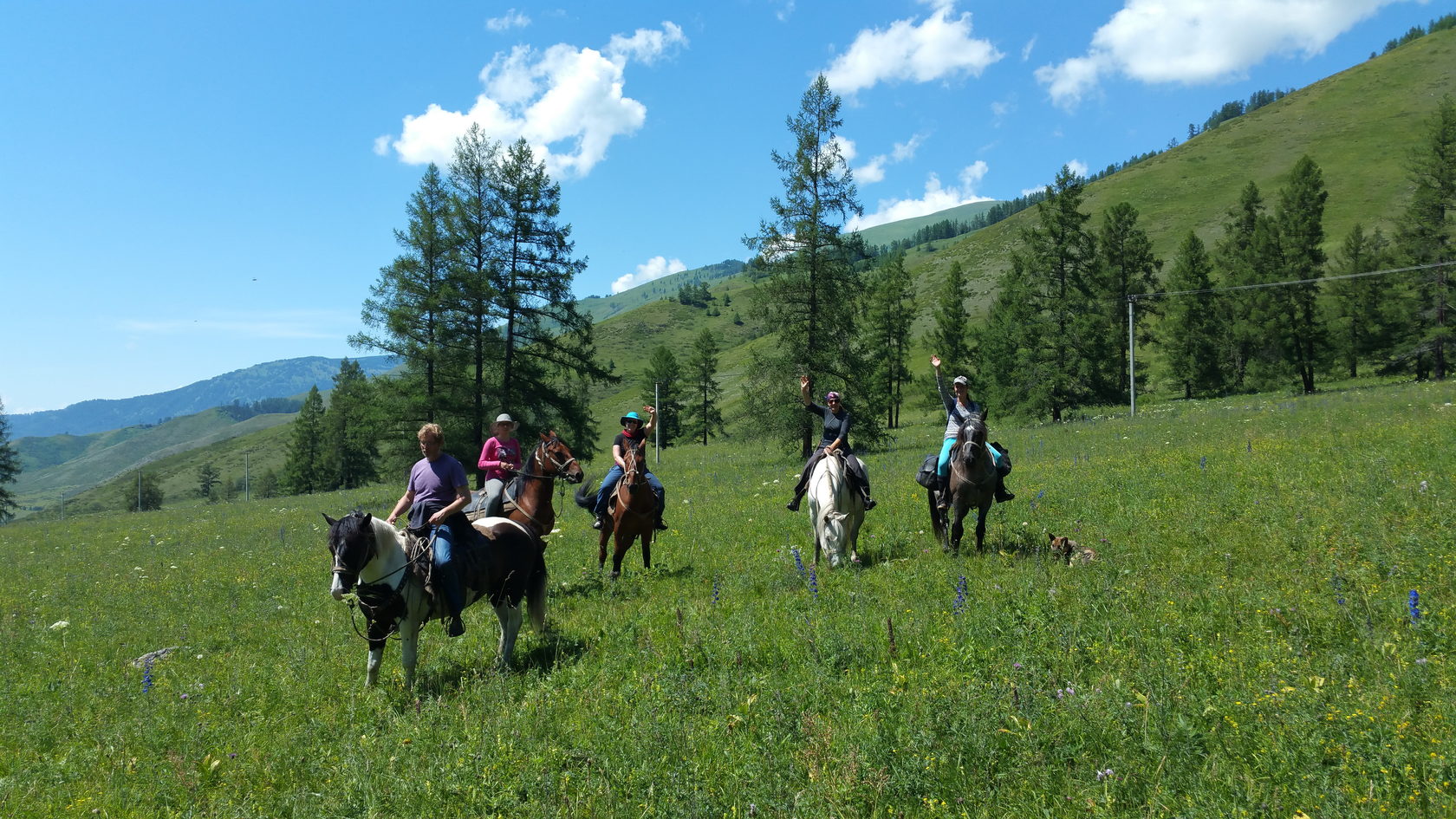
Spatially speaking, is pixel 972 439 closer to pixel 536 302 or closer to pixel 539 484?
pixel 539 484

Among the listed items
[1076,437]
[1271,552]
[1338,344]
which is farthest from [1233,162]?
[1271,552]

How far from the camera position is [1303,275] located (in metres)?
47.0

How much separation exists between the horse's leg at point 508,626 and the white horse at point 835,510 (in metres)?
4.47

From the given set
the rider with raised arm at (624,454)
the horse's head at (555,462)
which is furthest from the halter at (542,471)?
the rider with raised arm at (624,454)

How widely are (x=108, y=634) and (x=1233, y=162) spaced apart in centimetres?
19022

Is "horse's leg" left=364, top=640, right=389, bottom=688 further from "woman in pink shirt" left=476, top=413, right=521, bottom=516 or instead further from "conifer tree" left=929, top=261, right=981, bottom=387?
"conifer tree" left=929, top=261, right=981, bottom=387

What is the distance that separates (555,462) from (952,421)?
19.5ft

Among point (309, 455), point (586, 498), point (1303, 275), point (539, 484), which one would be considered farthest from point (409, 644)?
point (309, 455)

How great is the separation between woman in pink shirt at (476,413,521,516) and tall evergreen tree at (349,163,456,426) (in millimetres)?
17691

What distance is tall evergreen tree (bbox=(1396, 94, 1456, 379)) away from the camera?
39000 mm

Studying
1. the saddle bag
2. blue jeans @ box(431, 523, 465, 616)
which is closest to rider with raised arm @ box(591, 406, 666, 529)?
blue jeans @ box(431, 523, 465, 616)

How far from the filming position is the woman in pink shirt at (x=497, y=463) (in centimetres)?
1012

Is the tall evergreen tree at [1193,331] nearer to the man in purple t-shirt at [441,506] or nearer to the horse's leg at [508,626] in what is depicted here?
the horse's leg at [508,626]

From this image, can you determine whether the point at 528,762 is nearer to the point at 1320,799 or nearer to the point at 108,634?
the point at 1320,799
